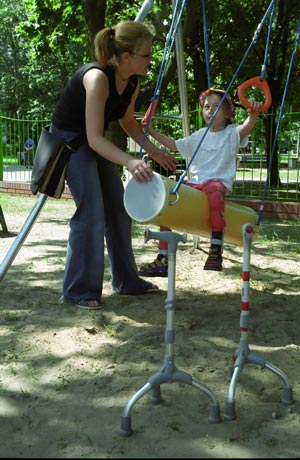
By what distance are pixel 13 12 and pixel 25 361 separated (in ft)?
149

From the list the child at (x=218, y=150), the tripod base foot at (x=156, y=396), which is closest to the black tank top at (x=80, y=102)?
the child at (x=218, y=150)

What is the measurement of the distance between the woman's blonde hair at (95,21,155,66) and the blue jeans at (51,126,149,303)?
52 centimetres

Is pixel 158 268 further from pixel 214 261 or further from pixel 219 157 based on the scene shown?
pixel 219 157

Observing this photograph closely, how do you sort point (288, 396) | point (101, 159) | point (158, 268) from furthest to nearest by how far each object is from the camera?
point (158, 268) < point (101, 159) < point (288, 396)

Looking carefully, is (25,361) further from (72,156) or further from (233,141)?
(233,141)

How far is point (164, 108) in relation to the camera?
18.5 metres

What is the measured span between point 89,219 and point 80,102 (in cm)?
69

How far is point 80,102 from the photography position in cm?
331

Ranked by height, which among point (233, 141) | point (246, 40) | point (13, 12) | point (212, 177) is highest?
point (13, 12)

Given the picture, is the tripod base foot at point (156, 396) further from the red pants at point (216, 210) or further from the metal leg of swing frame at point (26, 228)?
the metal leg of swing frame at point (26, 228)

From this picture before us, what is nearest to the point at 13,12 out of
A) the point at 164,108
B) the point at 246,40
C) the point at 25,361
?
the point at 164,108

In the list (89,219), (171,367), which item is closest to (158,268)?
(89,219)

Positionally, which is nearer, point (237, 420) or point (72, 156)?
point (237, 420)

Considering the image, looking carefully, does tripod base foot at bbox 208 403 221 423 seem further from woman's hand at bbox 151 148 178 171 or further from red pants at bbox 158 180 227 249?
woman's hand at bbox 151 148 178 171
